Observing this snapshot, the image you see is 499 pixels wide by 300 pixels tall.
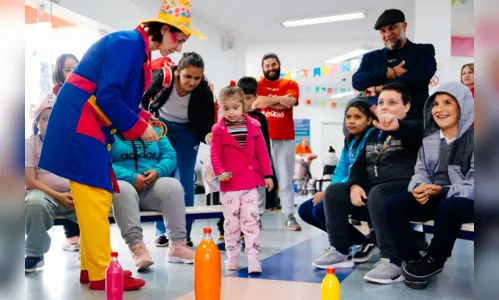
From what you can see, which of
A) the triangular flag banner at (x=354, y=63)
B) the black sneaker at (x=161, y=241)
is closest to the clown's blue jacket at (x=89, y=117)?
the black sneaker at (x=161, y=241)

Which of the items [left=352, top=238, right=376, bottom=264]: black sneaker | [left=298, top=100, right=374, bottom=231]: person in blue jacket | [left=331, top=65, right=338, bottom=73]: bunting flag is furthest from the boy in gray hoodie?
[left=331, top=65, right=338, bottom=73]: bunting flag

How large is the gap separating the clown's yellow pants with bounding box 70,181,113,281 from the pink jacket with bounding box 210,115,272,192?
2.57 feet

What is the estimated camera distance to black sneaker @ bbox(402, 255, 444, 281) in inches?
91.1

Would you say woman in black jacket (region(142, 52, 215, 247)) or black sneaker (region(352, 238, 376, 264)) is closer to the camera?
black sneaker (region(352, 238, 376, 264))

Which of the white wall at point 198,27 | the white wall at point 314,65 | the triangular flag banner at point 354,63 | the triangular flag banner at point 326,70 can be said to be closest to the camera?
the white wall at point 198,27

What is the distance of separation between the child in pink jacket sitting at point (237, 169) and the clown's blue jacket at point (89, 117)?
0.78 m

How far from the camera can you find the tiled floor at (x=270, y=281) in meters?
2.20

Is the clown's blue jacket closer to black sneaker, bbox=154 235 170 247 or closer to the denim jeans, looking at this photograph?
the denim jeans

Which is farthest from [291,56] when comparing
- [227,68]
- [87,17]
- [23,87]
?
[23,87]

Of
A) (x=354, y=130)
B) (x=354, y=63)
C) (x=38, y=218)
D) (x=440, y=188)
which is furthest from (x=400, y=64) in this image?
(x=354, y=63)

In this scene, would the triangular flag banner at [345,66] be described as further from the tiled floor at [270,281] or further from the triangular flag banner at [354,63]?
the tiled floor at [270,281]

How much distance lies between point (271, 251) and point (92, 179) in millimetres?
1621

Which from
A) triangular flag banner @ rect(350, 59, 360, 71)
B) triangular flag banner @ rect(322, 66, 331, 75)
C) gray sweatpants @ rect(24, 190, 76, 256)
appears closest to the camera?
gray sweatpants @ rect(24, 190, 76, 256)

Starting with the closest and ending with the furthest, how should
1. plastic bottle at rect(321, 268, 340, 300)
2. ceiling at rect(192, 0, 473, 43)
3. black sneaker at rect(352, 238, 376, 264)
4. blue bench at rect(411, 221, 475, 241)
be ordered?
1. plastic bottle at rect(321, 268, 340, 300)
2. blue bench at rect(411, 221, 475, 241)
3. black sneaker at rect(352, 238, 376, 264)
4. ceiling at rect(192, 0, 473, 43)
